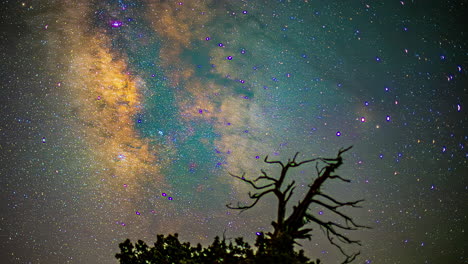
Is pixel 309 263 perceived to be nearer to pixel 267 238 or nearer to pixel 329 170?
pixel 267 238

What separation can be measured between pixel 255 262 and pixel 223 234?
3.86 ft

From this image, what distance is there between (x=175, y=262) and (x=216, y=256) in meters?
1.06

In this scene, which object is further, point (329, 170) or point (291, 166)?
point (291, 166)

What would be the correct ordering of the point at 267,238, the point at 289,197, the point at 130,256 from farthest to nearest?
the point at 130,256, the point at 289,197, the point at 267,238

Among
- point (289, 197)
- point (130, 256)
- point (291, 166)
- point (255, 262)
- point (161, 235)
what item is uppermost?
point (291, 166)

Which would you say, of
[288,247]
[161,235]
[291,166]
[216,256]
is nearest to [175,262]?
[161,235]

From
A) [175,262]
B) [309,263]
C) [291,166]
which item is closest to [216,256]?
[175,262]

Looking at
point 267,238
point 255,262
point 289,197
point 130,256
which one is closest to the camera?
point 255,262

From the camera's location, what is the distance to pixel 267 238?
4867mm

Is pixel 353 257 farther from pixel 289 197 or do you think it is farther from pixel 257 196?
pixel 257 196

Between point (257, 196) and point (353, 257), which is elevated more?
point (257, 196)

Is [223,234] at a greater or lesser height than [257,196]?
lesser

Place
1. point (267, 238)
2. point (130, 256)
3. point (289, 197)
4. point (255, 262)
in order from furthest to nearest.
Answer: point (130, 256) < point (289, 197) < point (267, 238) < point (255, 262)

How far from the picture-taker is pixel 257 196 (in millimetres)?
5453
